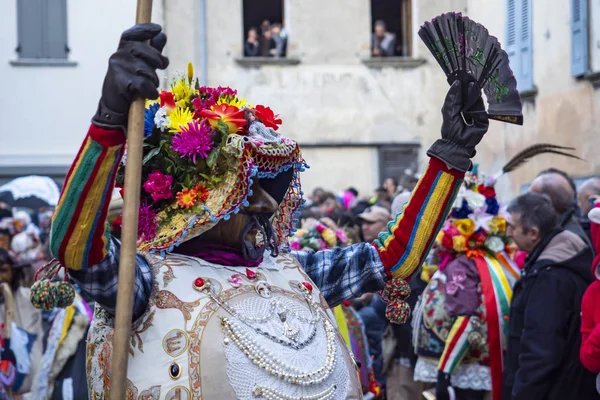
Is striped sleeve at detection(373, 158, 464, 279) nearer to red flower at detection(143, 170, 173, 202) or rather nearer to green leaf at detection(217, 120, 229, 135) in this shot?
green leaf at detection(217, 120, 229, 135)

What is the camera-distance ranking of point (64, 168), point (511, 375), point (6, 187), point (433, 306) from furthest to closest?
point (64, 168), point (6, 187), point (433, 306), point (511, 375)

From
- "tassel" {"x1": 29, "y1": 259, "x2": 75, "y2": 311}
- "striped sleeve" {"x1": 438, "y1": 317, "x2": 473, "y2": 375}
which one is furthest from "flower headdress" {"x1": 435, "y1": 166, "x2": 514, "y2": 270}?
"tassel" {"x1": 29, "y1": 259, "x2": 75, "y2": 311}

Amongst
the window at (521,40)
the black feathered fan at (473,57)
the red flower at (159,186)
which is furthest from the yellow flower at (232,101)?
the window at (521,40)

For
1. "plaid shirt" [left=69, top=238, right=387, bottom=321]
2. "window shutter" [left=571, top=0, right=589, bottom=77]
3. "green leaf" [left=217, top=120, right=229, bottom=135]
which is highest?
"window shutter" [left=571, top=0, right=589, bottom=77]

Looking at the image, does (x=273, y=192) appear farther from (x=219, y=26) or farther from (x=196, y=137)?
(x=219, y=26)

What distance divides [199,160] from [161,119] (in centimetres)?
20

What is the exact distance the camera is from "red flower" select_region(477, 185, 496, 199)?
23.5ft

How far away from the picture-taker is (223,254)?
12.0 ft

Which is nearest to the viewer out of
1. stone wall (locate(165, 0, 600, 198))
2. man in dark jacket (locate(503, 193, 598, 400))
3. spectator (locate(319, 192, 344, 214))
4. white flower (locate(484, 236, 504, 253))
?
man in dark jacket (locate(503, 193, 598, 400))

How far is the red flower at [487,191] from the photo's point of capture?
7.17 meters

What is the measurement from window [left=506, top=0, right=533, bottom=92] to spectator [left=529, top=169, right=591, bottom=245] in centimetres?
662

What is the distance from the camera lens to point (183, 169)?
3633 mm

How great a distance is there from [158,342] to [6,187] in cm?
1111

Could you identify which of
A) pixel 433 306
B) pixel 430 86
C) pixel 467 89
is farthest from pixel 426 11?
pixel 467 89
